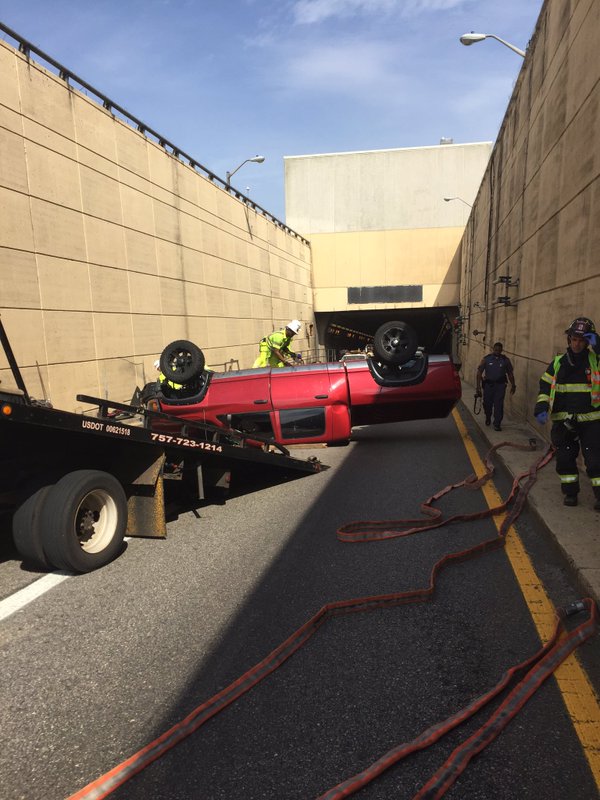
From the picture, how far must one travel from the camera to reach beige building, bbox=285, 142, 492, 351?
110ft

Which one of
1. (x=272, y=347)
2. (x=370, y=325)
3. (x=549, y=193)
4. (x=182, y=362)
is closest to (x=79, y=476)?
(x=182, y=362)

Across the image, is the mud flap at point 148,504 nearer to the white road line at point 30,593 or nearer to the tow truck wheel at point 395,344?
the white road line at point 30,593

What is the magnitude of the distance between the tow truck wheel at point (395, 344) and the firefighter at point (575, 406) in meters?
3.20

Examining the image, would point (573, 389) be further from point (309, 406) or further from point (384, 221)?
point (384, 221)

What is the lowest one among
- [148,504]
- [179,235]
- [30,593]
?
[30,593]

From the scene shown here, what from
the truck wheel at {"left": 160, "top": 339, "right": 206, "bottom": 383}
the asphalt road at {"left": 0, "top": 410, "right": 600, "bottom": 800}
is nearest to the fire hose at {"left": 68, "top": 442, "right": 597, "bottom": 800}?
the asphalt road at {"left": 0, "top": 410, "right": 600, "bottom": 800}

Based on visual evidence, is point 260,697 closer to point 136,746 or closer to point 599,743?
point 136,746

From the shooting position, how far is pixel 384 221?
35250mm

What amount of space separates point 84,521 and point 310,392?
14.4ft

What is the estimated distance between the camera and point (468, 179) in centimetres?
3575

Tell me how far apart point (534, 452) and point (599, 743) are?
594 cm

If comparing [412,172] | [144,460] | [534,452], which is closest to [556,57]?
[534,452]

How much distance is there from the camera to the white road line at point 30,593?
3.70 meters

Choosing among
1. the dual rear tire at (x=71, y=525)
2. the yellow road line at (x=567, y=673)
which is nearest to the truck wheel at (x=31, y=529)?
the dual rear tire at (x=71, y=525)
